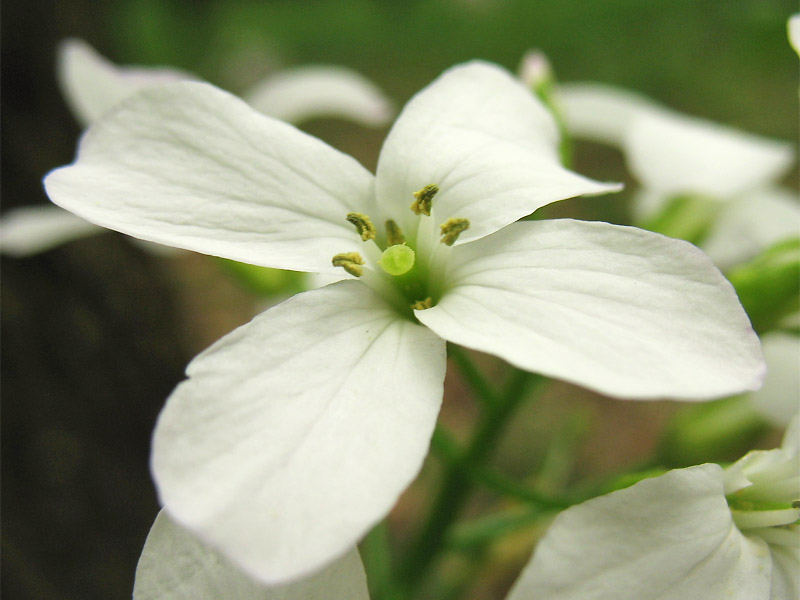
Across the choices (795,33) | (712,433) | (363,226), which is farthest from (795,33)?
(712,433)

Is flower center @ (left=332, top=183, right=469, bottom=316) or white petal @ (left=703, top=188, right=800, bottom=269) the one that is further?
white petal @ (left=703, top=188, right=800, bottom=269)

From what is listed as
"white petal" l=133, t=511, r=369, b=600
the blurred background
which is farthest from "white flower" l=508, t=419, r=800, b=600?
the blurred background

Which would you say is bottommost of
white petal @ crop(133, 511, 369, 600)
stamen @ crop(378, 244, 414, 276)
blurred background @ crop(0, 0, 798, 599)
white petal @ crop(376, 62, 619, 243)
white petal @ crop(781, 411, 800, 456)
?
blurred background @ crop(0, 0, 798, 599)

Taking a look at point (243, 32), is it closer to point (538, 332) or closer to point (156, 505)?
point (156, 505)

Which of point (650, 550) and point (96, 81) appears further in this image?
point (96, 81)

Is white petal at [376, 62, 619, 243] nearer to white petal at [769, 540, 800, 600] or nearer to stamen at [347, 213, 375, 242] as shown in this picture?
stamen at [347, 213, 375, 242]

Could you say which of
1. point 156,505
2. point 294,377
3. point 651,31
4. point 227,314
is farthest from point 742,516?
point 651,31

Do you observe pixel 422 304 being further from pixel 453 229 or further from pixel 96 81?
pixel 96 81

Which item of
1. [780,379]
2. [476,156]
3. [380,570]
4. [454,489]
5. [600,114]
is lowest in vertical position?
[380,570]
